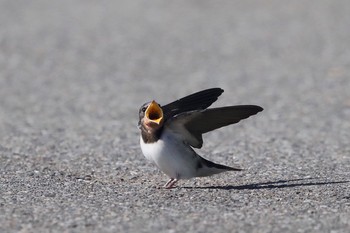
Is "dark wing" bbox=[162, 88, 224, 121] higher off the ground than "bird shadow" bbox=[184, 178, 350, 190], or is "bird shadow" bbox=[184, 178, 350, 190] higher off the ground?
"dark wing" bbox=[162, 88, 224, 121]

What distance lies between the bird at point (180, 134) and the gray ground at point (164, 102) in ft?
0.62

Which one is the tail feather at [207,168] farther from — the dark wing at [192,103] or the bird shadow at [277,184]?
the dark wing at [192,103]

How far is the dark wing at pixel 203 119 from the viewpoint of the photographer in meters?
7.17

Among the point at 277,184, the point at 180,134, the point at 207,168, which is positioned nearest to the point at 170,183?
the point at 207,168

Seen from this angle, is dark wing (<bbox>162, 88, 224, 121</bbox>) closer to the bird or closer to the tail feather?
the bird

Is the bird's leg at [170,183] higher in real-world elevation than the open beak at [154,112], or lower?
lower

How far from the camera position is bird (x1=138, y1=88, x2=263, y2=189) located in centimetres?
718

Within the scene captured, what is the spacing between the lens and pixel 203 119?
735 cm

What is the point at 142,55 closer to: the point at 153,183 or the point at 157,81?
the point at 157,81

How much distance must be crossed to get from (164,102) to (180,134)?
21.3 ft

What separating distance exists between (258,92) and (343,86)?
1284 mm

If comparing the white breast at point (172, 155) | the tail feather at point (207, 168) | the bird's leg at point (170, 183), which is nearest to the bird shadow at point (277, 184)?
the tail feather at point (207, 168)

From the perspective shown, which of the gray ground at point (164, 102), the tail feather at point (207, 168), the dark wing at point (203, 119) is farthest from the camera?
the tail feather at point (207, 168)

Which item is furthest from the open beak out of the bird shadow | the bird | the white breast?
the bird shadow
